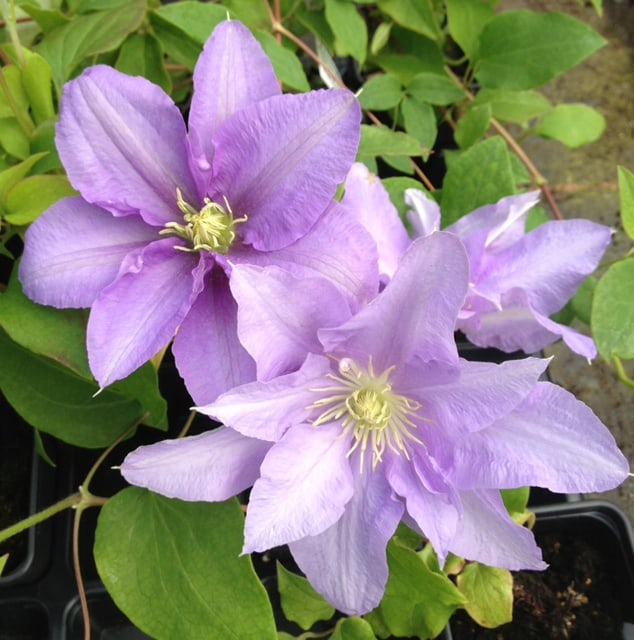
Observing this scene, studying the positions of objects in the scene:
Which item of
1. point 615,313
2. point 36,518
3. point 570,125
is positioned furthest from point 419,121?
point 36,518

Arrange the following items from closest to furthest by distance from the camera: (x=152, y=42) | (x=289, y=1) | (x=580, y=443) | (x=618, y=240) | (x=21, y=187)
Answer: (x=580, y=443) < (x=21, y=187) < (x=152, y=42) < (x=289, y=1) < (x=618, y=240)

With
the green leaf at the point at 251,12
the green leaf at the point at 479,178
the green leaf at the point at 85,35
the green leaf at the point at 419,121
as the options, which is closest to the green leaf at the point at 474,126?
the green leaf at the point at 419,121

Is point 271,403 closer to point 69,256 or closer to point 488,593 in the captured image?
point 69,256

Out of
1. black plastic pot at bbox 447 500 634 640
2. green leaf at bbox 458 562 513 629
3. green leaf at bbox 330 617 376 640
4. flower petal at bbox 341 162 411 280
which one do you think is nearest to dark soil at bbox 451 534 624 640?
black plastic pot at bbox 447 500 634 640

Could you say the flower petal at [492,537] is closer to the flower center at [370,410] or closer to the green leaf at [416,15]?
the flower center at [370,410]

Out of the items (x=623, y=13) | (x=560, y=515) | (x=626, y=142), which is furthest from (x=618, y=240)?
(x=560, y=515)

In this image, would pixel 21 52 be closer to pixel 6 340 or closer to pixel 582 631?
pixel 6 340
